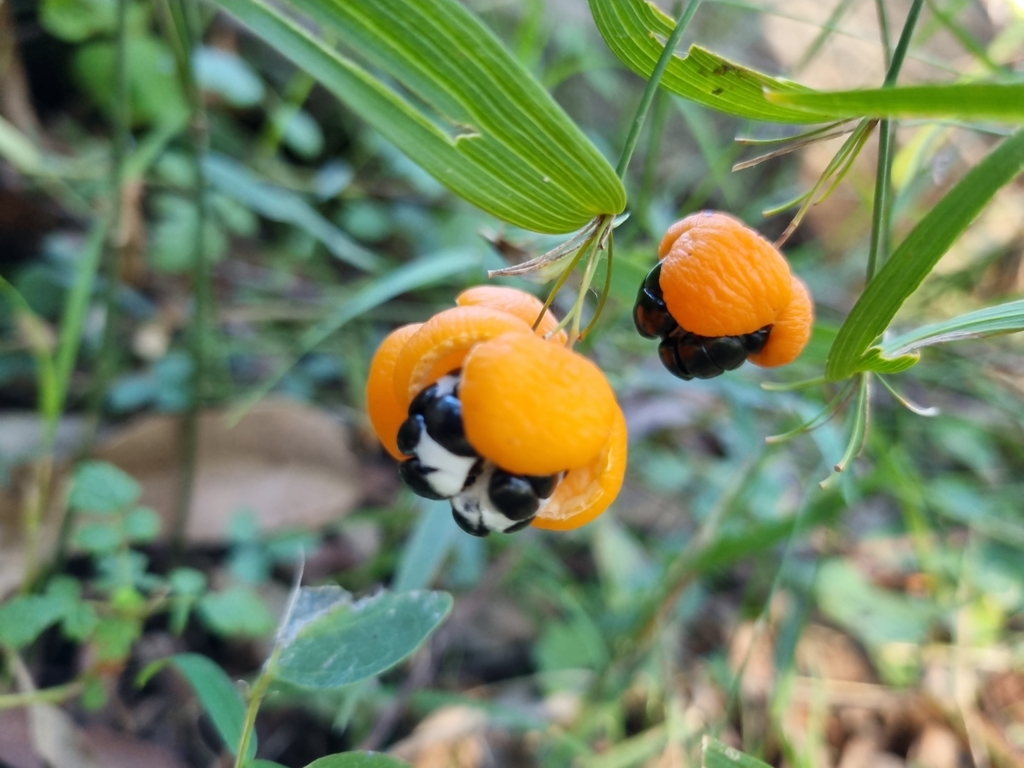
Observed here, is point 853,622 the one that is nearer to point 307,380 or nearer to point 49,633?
point 307,380

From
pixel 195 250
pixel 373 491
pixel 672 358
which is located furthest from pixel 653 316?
pixel 373 491

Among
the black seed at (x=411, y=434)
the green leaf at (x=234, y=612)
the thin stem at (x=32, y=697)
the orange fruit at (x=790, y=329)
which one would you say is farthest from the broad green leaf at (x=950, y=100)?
the thin stem at (x=32, y=697)

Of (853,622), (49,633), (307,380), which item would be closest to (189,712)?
(49,633)

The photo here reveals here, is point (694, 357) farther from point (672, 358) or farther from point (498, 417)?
point (498, 417)

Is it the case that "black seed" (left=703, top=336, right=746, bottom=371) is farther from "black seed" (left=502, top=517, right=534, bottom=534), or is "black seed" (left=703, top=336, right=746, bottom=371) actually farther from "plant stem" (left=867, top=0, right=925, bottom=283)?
"black seed" (left=502, top=517, right=534, bottom=534)

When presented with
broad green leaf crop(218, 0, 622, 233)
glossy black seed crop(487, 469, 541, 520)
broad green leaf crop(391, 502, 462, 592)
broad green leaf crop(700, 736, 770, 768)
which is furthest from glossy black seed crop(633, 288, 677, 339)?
broad green leaf crop(391, 502, 462, 592)

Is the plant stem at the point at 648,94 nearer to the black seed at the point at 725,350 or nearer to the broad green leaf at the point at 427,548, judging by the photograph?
the black seed at the point at 725,350
